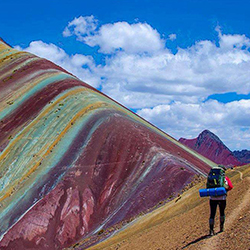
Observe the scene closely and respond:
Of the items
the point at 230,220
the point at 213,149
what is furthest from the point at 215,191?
the point at 213,149

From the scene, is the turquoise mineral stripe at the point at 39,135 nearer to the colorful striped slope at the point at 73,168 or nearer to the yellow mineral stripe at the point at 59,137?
the colorful striped slope at the point at 73,168

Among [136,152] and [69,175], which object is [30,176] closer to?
[69,175]

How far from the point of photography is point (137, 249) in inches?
559

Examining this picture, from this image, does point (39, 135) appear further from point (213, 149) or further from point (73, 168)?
point (213, 149)

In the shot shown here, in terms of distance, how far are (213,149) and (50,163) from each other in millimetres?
60825

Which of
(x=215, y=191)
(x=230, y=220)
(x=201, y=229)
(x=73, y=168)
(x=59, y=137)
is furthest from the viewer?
(x=59, y=137)

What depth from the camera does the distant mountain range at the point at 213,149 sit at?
267 feet

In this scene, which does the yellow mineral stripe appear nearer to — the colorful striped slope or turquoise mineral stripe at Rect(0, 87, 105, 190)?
the colorful striped slope

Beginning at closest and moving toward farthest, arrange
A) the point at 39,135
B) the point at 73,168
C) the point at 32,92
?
the point at 73,168 → the point at 39,135 → the point at 32,92

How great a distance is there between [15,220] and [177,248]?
17.7m

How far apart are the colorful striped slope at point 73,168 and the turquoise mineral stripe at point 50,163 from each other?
0.30 ft

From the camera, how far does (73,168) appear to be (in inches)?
1181

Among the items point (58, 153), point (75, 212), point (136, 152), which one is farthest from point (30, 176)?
point (136, 152)

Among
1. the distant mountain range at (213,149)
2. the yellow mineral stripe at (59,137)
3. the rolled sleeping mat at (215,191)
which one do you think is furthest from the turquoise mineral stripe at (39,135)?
the distant mountain range at (213,149)
